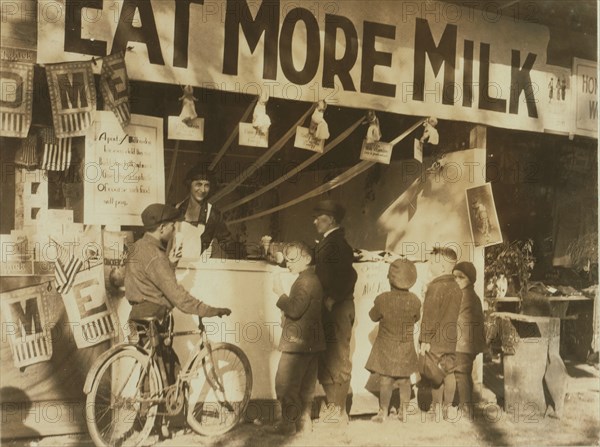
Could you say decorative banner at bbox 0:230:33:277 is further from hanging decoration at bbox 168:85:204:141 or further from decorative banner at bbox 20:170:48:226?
hanging decoration at bbox 168:85:204:141

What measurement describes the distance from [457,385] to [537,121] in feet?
8.04

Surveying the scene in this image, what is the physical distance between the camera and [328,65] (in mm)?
5207

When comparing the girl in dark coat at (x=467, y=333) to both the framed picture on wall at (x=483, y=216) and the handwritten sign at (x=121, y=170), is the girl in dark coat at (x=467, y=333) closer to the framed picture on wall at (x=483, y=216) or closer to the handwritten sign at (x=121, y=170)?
the framed picture on wall at (x=483, y=216)

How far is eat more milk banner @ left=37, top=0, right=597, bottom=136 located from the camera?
4656mm


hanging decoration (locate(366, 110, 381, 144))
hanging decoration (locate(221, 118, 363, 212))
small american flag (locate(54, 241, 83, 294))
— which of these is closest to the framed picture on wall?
hanging decoration (locate(366, 110, 381, 144))

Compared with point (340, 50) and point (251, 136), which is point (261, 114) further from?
point (340, 50)

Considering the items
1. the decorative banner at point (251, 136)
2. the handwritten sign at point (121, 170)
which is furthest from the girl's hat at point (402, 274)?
the handwritten sign at point (121, 170)

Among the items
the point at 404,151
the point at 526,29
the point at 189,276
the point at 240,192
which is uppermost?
the point at 526,29

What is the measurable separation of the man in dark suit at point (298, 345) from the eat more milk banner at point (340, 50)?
58.3 inches

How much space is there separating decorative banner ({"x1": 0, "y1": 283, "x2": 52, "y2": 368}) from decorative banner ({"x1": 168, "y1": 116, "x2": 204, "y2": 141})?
4.58 feet

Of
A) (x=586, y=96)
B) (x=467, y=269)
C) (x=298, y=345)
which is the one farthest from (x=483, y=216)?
(x=298, y=345)

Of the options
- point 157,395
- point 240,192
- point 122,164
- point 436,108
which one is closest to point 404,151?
point 436,108

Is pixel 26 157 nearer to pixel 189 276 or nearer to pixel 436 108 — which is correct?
pixel 189 276

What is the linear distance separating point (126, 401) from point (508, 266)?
3.49 metres
